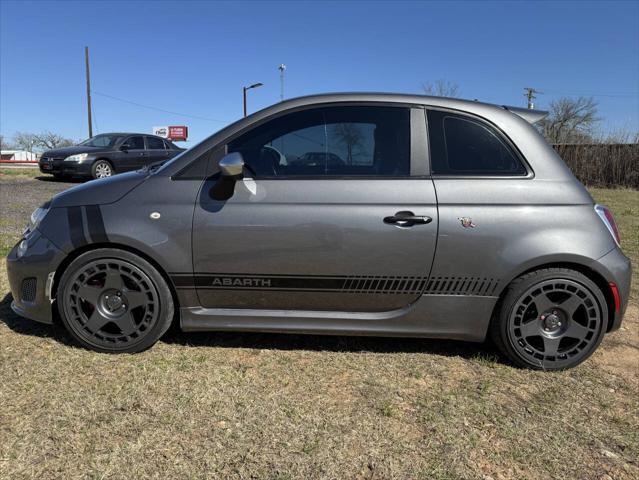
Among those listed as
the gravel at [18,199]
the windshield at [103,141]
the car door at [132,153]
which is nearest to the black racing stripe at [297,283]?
the gravel at [18,199]

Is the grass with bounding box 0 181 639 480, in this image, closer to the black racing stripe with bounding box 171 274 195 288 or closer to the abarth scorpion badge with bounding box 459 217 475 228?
the black racing stripe with bounding box 171 274 195 288

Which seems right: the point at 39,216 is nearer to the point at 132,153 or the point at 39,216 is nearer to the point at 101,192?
the point at 101,192

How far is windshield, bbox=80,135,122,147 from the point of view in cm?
1283

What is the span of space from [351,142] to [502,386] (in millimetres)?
1787

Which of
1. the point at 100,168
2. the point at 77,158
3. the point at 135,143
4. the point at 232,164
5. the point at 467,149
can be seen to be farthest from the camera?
the point at 135,143

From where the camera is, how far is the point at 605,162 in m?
19.0

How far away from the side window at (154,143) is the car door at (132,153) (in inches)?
8.5

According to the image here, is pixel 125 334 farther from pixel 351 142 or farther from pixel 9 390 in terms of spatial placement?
pixel 351 142

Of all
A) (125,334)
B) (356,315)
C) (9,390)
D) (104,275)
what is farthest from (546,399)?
(9,390)

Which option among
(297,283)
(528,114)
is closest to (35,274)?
(297,283)

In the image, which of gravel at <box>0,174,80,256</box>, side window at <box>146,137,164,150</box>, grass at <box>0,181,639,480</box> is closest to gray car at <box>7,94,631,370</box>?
grass at <box>0,181,639,480</box>

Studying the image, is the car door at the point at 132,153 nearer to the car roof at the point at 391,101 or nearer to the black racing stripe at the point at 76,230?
the black racing stripe at the point at 76,230

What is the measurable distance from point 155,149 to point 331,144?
12177mm

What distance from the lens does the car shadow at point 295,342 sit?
3199 millimetres
